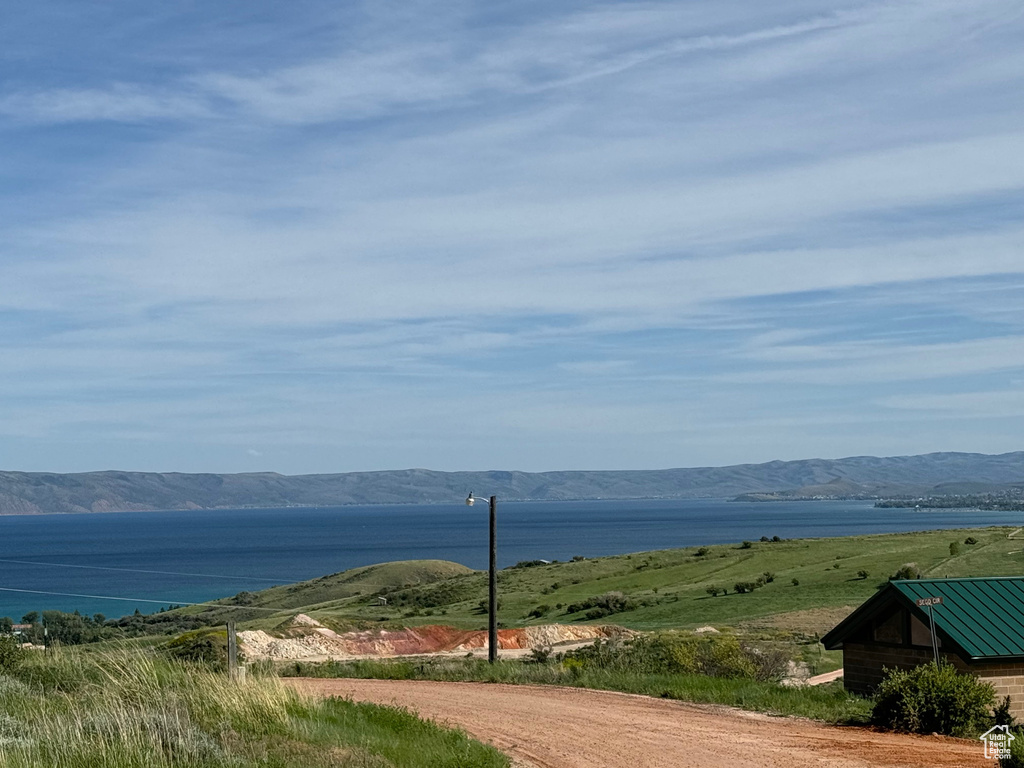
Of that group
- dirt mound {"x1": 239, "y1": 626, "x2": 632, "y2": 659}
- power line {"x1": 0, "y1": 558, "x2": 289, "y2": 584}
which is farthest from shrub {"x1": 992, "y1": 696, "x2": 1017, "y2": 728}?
power line {"x1": 0, "y1": 558, "x2": 289, "y2": 584}

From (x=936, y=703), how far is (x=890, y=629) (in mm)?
3678

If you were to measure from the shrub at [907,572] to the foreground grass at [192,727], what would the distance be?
115 ft

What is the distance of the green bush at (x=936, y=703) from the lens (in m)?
16.4

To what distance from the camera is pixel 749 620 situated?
4338 centimetres

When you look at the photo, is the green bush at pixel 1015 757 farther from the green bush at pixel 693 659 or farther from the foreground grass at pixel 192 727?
the green bush at pixel 693 659

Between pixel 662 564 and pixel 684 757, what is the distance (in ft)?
189

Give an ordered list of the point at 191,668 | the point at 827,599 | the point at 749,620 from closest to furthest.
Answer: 1. the point at 191,668
2. the point at 749,620
3. the point at 827,599

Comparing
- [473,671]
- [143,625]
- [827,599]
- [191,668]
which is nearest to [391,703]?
[191,668]

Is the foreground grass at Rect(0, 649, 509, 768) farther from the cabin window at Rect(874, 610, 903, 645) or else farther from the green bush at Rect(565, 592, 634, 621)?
the green bush at Rect(565, 592, 634, 621)

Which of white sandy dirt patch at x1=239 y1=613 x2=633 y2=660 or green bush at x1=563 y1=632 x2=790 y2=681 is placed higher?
green bush at x1=563 y1=632 x2=790 y2=681

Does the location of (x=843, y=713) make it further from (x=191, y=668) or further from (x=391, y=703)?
(x=191, y=668)

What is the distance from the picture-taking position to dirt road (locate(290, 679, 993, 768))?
14555 mm

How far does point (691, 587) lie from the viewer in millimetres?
58469

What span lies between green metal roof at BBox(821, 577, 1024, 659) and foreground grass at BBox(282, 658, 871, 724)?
1.83m
